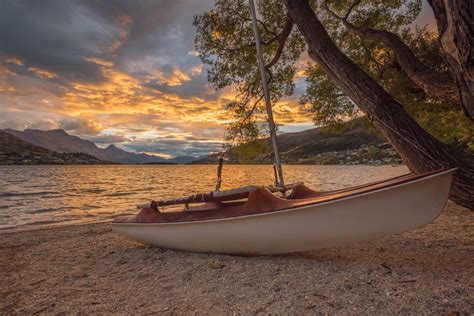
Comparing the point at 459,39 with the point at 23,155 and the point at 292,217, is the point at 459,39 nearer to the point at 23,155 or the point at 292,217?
the point at 292,217

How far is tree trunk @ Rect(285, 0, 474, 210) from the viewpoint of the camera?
5.36m

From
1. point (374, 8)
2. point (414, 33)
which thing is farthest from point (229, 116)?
point (414, 33)

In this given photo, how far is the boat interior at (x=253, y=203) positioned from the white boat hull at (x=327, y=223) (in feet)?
0.38

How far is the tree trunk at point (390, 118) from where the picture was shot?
5359mm

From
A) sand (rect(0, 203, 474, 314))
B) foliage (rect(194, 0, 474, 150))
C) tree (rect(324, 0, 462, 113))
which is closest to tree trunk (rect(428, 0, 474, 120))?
tree (rect(324, 0, 462, 113))

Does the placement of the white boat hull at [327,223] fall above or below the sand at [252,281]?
above

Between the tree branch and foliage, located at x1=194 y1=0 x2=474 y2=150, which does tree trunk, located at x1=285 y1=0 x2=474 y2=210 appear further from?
foliage, located at x1=194 y1=0 x2=474 y2=150

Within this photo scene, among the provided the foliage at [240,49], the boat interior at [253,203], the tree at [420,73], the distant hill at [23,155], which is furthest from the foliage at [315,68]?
the distant hill at [23,155]

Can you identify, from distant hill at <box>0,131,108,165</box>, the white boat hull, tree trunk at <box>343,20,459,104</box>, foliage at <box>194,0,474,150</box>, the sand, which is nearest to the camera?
the sand

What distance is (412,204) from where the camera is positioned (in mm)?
4586

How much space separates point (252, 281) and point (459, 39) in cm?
522

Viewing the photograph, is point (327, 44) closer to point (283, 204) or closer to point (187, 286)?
point (283, 204)

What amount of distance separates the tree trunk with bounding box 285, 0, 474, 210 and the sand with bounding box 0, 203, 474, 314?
6.19 feet

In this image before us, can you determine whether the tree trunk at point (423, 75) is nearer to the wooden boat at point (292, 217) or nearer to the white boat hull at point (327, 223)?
the wooden boat at point (292, 217)
